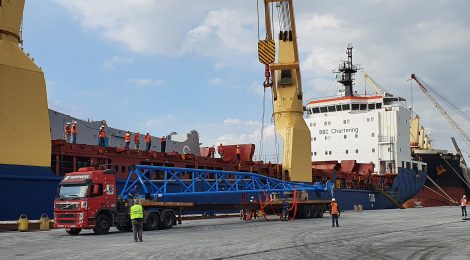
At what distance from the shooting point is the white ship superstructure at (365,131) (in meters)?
49.3

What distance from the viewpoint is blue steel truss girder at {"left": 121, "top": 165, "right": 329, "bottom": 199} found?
23062 mm

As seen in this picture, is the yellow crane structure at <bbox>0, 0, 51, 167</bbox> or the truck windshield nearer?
the truck windshield

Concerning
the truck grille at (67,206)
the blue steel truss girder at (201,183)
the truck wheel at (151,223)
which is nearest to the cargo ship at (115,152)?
the blue steel truss girder at (201,183)

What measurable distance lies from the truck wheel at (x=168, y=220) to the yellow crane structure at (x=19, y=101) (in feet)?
18.1

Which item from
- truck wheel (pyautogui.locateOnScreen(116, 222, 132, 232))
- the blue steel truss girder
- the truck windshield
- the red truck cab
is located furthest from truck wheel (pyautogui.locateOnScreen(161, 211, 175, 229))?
the truck windshield

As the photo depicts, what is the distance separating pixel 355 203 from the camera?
4416 cm

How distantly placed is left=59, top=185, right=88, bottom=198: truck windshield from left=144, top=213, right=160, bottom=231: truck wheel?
2.97 meters

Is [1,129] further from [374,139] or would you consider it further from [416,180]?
[416,180]

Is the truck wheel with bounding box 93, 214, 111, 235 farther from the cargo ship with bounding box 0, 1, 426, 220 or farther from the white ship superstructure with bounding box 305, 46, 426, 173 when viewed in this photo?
the white ship superstructure with bounding box 305, 46, 426, 173

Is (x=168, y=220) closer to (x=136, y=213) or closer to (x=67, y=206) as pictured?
(x=67, y=206)

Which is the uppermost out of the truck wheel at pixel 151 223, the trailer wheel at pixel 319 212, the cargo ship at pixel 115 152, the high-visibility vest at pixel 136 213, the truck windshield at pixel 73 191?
the cargo ship at pixel 115 152

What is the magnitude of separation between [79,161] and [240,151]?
1373 cm

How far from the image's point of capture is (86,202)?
18.9 metres

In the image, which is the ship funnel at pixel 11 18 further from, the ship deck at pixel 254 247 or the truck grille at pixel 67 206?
the ship deck at pixel 254 247
